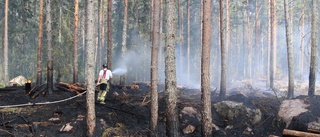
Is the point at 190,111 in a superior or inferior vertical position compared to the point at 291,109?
inferior

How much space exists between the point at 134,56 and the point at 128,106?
25.4 m

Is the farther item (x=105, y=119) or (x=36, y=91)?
(x=36, y=91)

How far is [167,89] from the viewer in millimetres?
9766

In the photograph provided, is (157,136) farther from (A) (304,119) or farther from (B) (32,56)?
(B) (32,56)

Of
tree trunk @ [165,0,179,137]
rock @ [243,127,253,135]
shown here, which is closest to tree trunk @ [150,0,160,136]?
tree trunk @ [165,0,179,137]

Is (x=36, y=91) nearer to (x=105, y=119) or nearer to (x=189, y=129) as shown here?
(x=105, y=119)

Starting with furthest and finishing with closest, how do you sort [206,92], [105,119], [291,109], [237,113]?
[237,113], [291,109], [105,119], [206,92]

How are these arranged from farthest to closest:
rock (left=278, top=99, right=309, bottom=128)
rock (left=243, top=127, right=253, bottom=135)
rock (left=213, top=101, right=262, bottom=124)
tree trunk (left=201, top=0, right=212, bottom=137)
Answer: rock (left=213, top=101, right=262, bottom=124), rock (left=243, top=127, right=253, bottom=135), rock (left=278, top=99, right=309, bottom=128), tree trunk (left=201, top=0, right=212, bottom=137)

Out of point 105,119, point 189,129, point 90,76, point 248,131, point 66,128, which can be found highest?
point 90,76

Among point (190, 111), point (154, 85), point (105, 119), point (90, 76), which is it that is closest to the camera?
point (90, 76)

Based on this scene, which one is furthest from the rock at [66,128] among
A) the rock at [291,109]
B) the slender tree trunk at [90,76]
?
the rock at [291,109]

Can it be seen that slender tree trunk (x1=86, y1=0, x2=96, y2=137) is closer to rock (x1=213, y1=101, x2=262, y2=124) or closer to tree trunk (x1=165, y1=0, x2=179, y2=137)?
tree trunk (x1=165, y1=0, x2=179, y2=137)

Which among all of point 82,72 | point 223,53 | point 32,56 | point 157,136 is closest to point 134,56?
point 82,72

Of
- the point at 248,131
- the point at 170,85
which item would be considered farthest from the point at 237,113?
the point at 170,85
